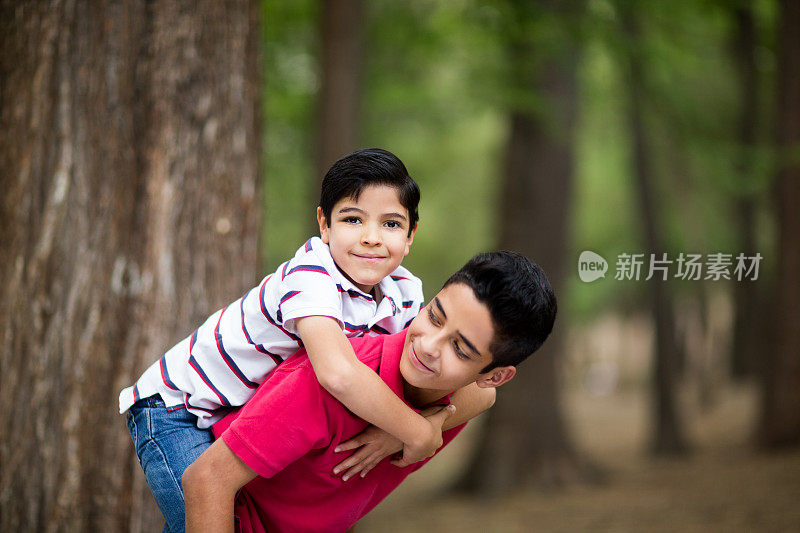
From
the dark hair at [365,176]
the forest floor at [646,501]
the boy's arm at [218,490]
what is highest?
the dark hair at [365,176]

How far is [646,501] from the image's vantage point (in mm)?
9352

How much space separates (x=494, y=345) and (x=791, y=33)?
31.2ft

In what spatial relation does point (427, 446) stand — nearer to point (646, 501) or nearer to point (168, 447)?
point (168, 447)

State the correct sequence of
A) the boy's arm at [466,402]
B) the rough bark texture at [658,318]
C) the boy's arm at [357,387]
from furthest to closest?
the rough bark texture at [658,318] → the boy's arm at [466,402] → the boy's arm at [357,387]

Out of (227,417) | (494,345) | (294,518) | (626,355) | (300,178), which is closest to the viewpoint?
(494,345)

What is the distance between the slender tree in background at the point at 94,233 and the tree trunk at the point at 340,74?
15.5ft

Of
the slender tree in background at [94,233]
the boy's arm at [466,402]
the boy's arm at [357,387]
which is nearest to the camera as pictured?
the boy's arm at [357,387]

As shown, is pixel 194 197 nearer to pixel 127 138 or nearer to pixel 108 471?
pixel 127 138

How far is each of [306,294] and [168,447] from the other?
28.8 inches

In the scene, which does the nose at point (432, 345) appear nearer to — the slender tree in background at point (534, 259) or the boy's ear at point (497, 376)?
the boy's ear at point (497, 376)

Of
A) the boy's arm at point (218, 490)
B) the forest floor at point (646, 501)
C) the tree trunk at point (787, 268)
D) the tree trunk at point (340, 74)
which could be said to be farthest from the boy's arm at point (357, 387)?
the tree trunk at point (787, 268)

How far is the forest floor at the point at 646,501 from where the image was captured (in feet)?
27.0

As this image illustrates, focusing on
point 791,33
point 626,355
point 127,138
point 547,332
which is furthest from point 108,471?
point 626,355

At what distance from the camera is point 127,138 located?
3.53 metres
